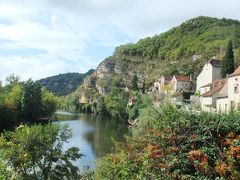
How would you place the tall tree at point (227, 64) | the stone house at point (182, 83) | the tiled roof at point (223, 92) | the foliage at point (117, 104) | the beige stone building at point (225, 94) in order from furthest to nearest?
the foliage at point (117, 104) → the stone house at point (182, 83) → the tall tree at point (227, 64) → the tiled roof at point (223, 92) → the beige stone building at point (225, 94)

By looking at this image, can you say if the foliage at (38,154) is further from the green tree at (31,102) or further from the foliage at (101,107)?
the foliage at (101,107)

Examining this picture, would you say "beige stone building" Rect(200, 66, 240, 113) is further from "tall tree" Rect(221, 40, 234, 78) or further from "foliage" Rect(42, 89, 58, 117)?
"foliage" Rect(42, 89, 58, 117)

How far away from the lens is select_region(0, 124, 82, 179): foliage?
3275cm

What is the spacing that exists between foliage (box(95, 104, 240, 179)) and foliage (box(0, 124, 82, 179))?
19.6 m

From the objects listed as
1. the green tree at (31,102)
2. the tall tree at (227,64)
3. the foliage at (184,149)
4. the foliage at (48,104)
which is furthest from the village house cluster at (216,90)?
the green tree at (31,102)

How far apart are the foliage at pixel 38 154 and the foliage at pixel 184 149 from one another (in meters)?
19.6

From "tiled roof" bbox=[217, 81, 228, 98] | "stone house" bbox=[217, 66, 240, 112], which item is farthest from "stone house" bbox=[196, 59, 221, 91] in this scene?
"stone house" bbox=[217, 66, 240, 112]

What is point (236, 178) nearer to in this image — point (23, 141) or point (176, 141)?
point (176, 141)

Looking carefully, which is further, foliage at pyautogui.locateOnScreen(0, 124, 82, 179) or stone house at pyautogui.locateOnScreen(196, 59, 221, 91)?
stone house at pyautogui.locateOnScreen(196, 59, 221, 91)

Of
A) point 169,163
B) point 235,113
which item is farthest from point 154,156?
point 235,113

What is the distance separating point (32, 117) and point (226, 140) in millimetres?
89125

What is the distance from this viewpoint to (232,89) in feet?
168

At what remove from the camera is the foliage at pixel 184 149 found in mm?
12391

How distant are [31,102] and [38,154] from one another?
66.4 metres
